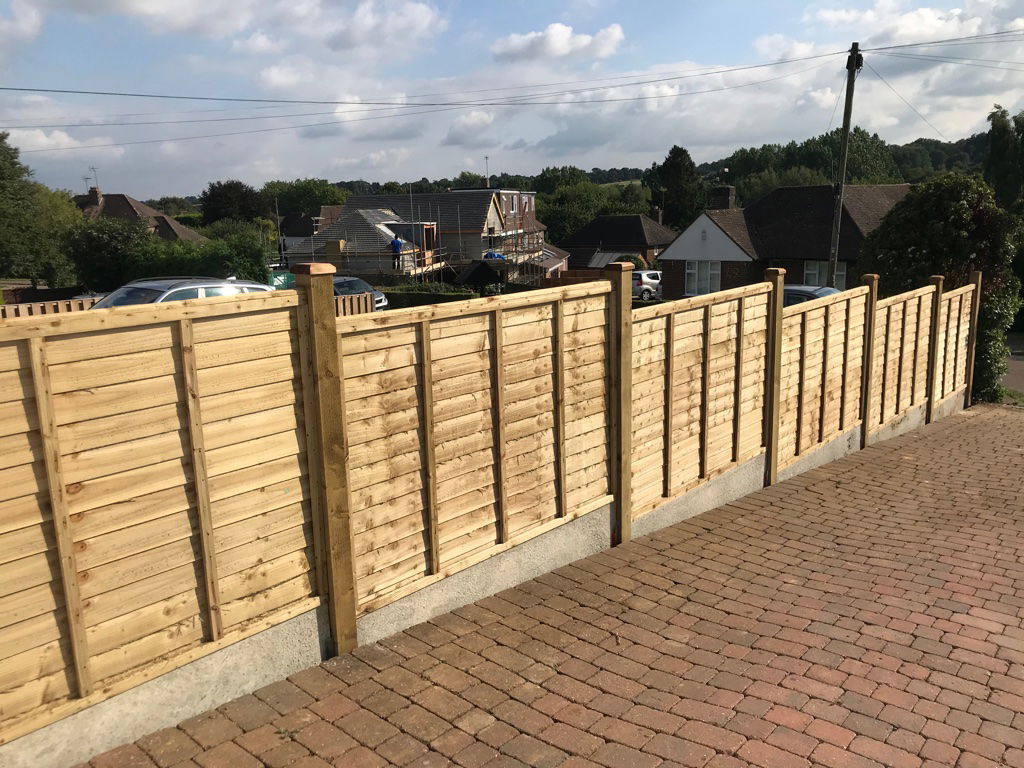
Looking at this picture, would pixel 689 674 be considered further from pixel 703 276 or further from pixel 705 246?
pixel 703 276

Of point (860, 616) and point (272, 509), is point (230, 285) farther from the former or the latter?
point (860, 616)

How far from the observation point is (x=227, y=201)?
89.2 m

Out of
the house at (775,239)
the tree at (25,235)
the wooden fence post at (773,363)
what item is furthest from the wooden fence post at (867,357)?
the tree at (25,235)

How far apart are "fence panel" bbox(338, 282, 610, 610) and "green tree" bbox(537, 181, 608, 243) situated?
85258 mm

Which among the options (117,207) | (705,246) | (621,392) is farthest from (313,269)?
(117,207)

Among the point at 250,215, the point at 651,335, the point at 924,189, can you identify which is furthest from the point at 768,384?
the point at 250,215

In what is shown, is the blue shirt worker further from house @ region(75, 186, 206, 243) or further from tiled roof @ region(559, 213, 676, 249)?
house @ region(75, 186, 206, 243)

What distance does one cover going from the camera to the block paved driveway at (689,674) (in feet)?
13.3

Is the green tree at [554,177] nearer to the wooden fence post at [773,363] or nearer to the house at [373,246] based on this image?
the house at [373,246]

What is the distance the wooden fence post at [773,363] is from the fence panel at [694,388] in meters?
0.10

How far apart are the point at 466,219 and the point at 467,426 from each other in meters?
54.0

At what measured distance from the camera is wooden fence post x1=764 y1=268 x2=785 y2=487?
852 centimetres

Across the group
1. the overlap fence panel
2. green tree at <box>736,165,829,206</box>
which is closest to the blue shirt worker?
the overlap fence panel

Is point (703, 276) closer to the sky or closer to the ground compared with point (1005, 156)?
closer to the ground
